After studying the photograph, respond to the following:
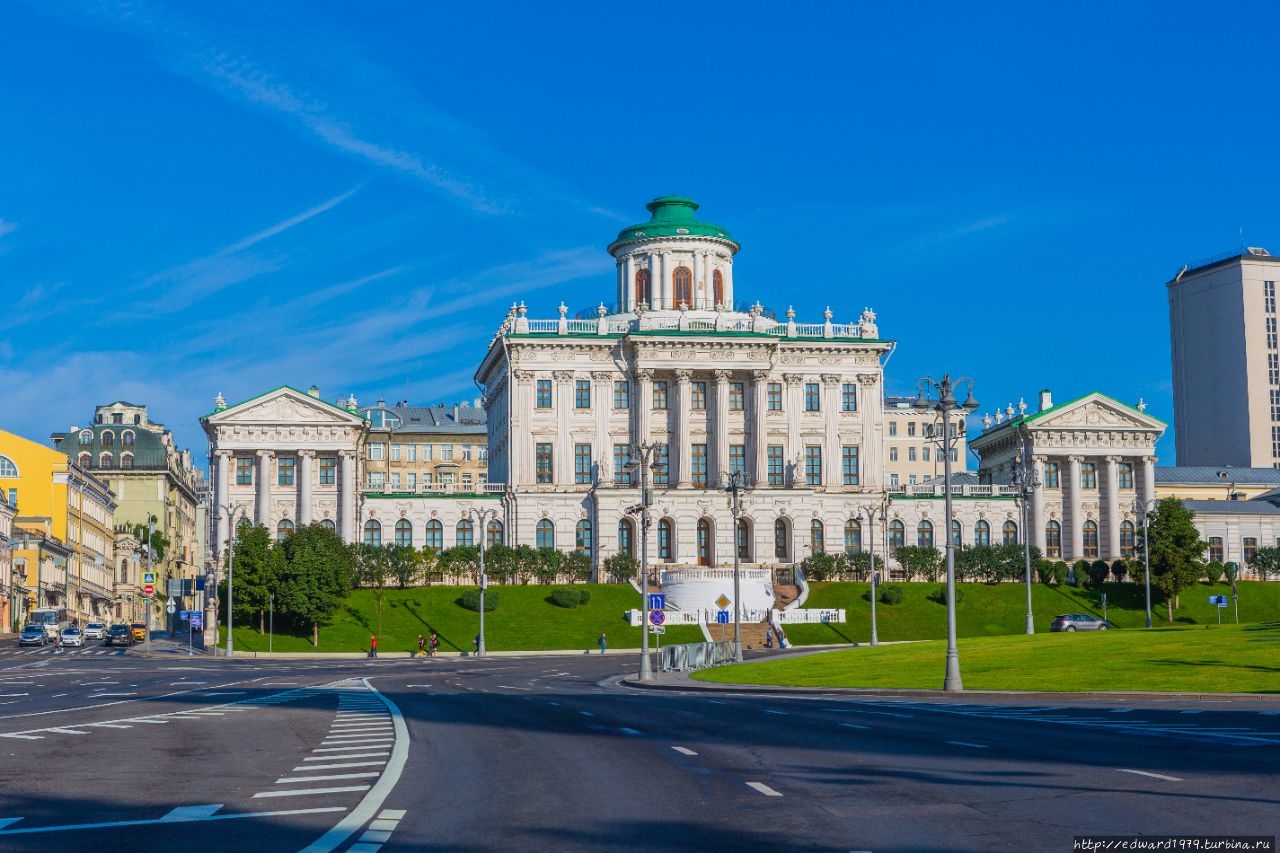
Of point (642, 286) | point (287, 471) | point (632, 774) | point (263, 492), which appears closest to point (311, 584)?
point (263, 492)

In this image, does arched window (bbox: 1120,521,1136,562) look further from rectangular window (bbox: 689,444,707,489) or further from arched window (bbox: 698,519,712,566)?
rectangular window (bbox: 689,444,707,489)

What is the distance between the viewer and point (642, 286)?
13200cm

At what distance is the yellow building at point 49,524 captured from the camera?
13212cm

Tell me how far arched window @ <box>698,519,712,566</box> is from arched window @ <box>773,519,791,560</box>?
503 cm

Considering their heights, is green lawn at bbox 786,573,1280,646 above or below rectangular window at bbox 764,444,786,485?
below

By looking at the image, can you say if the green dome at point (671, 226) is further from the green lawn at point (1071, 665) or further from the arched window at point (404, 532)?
the green lawn at point (1071, 665)

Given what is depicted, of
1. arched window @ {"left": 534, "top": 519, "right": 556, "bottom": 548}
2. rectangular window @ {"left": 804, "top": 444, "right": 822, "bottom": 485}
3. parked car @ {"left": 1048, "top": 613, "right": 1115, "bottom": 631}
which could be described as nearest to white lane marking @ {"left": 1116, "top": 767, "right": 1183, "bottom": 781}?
parked car @ {"left": 1048, "top": 613, "right": 1115, "bottom": 631}

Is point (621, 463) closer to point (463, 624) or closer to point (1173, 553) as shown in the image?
point (463, 624)

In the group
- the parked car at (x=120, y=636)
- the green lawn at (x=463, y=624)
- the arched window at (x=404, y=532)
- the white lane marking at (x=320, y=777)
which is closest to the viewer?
the white lane marking at (x=320, y=777)

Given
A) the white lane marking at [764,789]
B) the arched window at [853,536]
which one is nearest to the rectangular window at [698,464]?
the arched window at [853,536]

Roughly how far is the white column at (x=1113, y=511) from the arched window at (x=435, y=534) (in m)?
54.9

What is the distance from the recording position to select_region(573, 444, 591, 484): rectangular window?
413 feet

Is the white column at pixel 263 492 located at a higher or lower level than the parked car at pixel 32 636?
higher

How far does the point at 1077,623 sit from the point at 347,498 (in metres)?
56.6
